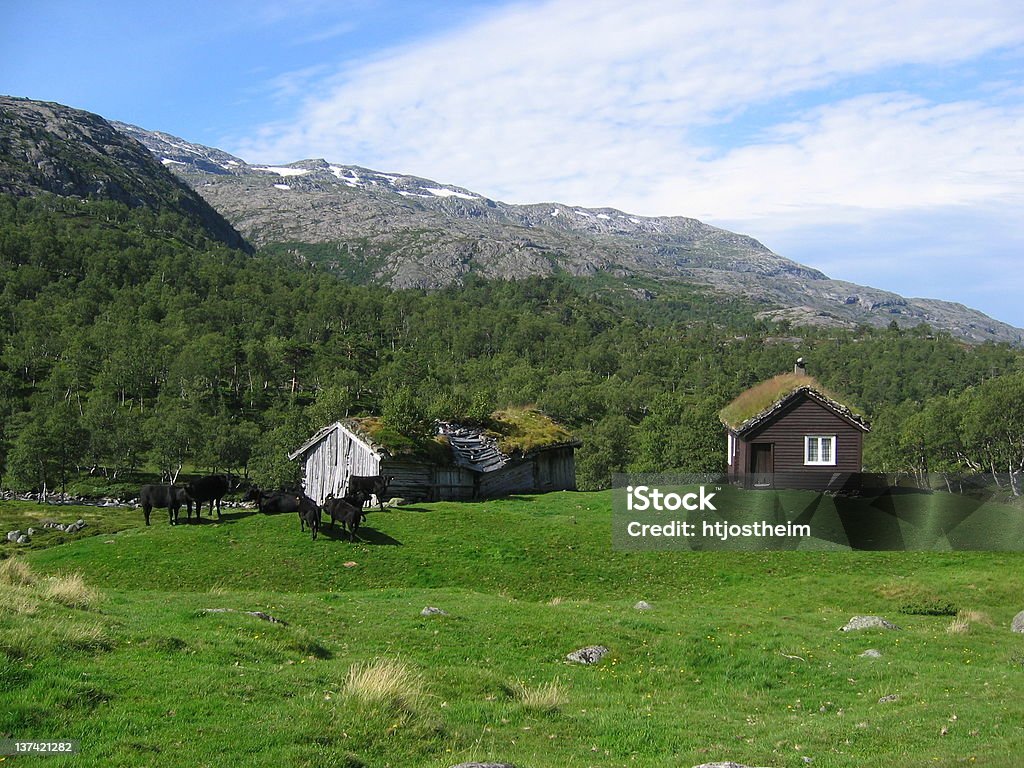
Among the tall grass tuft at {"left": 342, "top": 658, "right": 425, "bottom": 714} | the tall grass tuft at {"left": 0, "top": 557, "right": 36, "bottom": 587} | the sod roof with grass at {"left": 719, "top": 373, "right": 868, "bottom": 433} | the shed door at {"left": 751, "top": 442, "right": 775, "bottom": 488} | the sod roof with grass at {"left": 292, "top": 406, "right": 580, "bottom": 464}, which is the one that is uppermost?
the sod roof with grass at {"left": 719, "top": 373, "right": 868, "bottom": 433}

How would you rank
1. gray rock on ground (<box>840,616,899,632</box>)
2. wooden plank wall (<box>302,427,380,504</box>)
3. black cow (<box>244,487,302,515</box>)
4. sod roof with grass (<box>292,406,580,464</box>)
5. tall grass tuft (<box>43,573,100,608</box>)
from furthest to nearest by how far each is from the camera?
1. wooden plank wall (<box>302,427,380,504</box>)
2. sod roof with grass (<box>292,406,580,464</box>)
3. black cow (<box>244,487,302,515</box>)
4. gray rock on ground (<box>840,616,899,632</box>)
5. tall grass tuft (<box>43,573,100,608</box>)

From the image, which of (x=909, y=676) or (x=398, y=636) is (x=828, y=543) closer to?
(x=909, y=676)

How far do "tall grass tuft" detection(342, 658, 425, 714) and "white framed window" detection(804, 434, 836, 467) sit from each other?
38.2 meters

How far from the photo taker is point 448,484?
4938cm

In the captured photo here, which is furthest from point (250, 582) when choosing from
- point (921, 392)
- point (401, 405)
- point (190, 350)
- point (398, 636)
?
point (921, 392)

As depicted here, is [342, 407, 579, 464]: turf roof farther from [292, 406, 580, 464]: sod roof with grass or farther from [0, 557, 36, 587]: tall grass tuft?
[0, 557, 36, 587]: tall grass tuft

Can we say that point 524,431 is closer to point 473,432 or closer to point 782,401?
point 473,432

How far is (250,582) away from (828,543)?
2654 cm

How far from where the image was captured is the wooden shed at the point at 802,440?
45750 millimetres

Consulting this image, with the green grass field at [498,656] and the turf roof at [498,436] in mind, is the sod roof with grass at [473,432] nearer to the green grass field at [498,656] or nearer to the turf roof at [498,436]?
the turf roof at [498,436]

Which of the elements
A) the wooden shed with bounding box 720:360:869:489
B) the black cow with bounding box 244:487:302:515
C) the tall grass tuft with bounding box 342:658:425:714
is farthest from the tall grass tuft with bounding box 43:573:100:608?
the wooden shed with bounding box 720:360:869:489

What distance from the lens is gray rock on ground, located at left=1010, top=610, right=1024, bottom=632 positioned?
906 inches

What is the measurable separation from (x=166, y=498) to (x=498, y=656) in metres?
27.1

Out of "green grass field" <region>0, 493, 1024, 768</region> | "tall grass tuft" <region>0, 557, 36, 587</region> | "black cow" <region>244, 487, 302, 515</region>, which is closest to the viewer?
"green grass field" <region>0, 493, 1024, 768</region>
